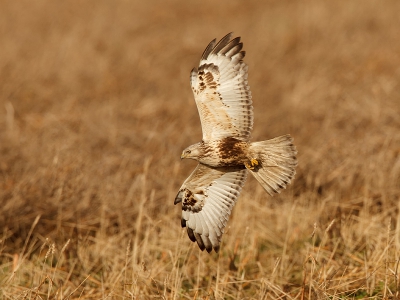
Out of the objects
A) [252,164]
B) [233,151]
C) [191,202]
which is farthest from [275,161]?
[191,202]

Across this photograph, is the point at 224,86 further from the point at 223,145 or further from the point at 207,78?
the point at 223,145

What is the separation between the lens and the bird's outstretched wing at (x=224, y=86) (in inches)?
173

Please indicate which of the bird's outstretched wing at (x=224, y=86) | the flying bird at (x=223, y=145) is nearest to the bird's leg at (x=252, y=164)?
the flying bird at (x=223, y=145)

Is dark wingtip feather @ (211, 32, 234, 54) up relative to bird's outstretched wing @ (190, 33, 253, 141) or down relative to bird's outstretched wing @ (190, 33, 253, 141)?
up

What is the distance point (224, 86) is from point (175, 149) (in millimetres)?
2662

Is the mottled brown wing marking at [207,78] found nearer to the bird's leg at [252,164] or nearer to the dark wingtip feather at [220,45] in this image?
the dark wingtip feather at [220,45]

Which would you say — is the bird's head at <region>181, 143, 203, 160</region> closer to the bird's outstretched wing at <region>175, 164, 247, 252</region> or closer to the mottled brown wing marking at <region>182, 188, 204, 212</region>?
the bird's outstretched wing at <region>175, 164, 247, 252</region>

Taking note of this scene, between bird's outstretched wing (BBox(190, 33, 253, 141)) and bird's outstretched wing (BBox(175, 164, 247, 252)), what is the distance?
1.06 feet

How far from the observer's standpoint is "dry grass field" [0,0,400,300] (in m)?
4.43

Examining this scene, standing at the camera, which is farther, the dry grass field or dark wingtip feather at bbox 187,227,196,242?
the dry grass field

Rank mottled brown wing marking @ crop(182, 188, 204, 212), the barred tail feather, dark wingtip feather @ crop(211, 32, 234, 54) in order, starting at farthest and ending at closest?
1. mottled brown wing marking @ crop(182, 188, 204, 212)
2. dark wingtip feather @ crop(211, 32, 234, 54)
3. the barred tail feather

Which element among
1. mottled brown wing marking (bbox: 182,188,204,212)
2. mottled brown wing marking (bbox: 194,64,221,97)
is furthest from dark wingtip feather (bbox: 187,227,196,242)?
mottled brown wing marking (bbox: 194,64,221,97)

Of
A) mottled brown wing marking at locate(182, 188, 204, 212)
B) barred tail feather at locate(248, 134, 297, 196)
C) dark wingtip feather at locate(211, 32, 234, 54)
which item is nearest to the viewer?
barred tail feather at locate(248, 134, 297, 196)

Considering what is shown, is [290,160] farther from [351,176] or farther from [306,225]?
[351,176]
